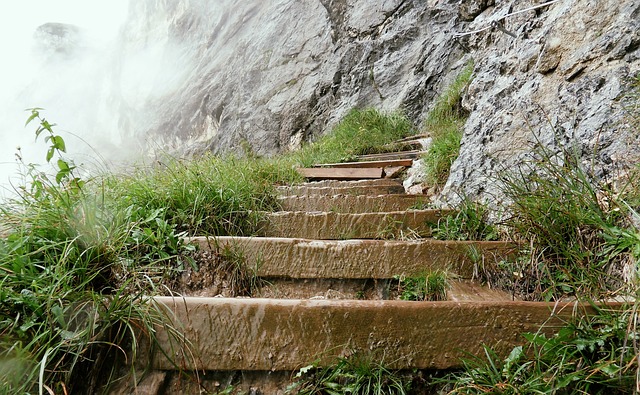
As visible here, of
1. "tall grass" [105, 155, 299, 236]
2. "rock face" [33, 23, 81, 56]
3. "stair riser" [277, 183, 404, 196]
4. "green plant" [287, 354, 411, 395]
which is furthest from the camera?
"rock face" [33, 23, 81, 56]

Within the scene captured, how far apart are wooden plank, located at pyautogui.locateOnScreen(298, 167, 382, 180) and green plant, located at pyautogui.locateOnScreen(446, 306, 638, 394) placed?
3.26 m

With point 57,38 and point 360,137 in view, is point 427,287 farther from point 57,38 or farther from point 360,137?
point 57,38

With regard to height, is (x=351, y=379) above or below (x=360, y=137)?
above

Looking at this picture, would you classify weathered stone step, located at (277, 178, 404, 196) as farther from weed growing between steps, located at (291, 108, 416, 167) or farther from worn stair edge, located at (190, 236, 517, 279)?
worn stair edge, located at (190, 236, 517, 279)

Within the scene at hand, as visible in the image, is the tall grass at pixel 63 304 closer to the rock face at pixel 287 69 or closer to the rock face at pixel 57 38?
the rock face at pixel 287 69

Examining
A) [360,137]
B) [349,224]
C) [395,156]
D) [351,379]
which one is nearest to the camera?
[351,379]

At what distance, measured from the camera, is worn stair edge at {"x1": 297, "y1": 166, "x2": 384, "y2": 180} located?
432cm

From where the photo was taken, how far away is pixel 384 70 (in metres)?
7.24

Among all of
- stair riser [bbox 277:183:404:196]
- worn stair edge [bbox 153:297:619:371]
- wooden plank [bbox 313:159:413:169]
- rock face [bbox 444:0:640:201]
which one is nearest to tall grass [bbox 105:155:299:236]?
worn stair edge [bbox 153:297:619:371]

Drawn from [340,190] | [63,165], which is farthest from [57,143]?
[340,190]

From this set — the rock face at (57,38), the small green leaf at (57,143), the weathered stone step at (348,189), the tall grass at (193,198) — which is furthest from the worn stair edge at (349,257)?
the rock face at (57,38)

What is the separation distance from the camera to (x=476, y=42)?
377cm

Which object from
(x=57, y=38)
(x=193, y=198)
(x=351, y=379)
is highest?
(x=57, y=38)

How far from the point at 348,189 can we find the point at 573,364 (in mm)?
2658
